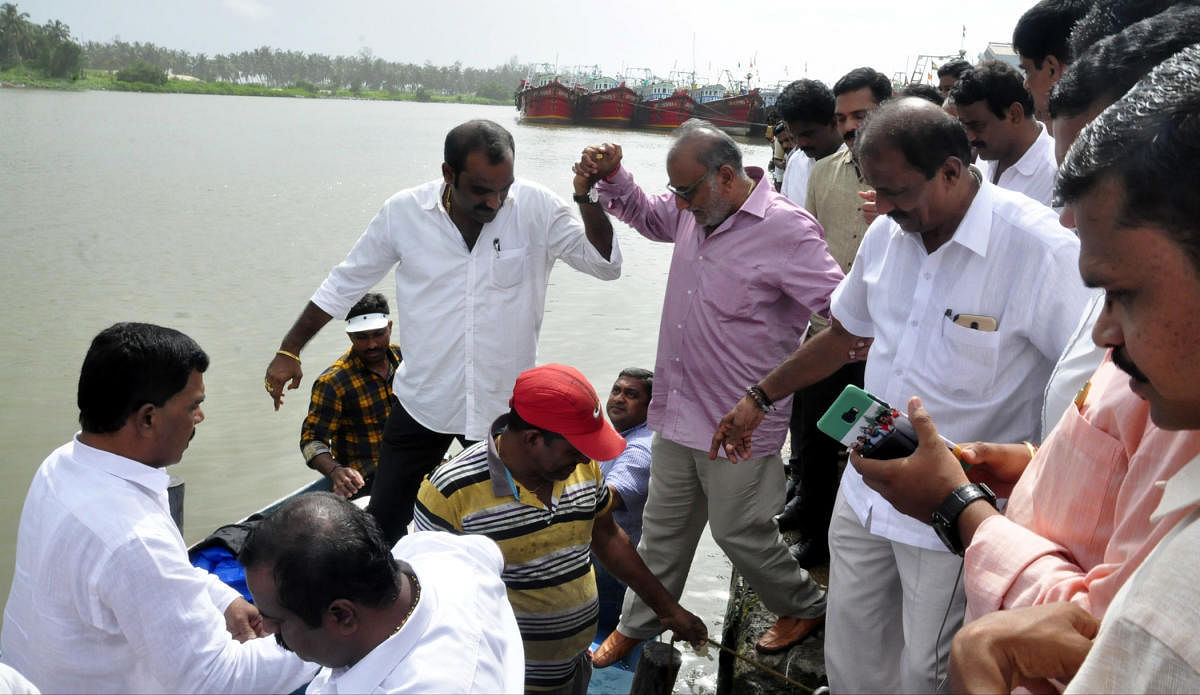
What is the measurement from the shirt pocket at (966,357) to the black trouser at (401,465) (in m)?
2.22

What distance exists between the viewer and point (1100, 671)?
3.52ft

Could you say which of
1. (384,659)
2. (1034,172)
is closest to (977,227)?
(1034,172)

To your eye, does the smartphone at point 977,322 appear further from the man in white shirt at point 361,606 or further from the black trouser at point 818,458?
the black trouser at point 818,458

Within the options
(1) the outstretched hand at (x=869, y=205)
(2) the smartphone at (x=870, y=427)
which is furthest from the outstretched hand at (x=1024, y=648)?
(1) the outstretched hand at (x=869, y=205)

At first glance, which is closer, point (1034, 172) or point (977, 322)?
point (977, 322)

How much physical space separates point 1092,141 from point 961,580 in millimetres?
1825

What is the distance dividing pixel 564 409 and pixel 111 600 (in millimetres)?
1233

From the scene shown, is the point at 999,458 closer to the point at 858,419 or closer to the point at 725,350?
the point at 858,419

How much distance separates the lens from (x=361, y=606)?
1869 millimetres

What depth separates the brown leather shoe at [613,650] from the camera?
4.04 metres

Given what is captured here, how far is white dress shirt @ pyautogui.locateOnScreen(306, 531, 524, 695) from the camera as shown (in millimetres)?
1718

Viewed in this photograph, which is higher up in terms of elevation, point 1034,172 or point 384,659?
point 1034,172

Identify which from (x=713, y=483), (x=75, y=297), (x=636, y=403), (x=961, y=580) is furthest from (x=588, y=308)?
(x=961, y=580)

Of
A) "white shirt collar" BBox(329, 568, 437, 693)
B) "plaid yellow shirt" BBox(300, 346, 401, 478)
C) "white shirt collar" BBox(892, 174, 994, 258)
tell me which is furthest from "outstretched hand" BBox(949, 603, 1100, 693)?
"plaid yellow shirt" BBox(300, 346, 401, 478)
